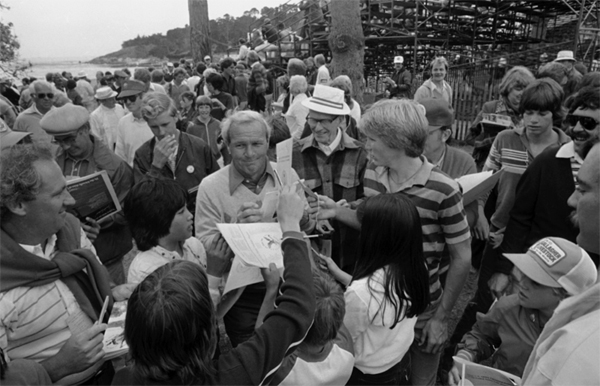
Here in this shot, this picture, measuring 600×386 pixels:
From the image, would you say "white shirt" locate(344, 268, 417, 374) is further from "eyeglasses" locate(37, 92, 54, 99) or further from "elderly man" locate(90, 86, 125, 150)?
"eyeglasses" locate(37, 92, 54, 99)

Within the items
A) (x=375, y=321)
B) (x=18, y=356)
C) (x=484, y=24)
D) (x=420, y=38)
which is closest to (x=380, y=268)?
(x=375, y=321)

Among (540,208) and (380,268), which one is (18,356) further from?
(540,208)

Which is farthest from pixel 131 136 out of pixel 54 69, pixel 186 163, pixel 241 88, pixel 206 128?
pixel 54 69

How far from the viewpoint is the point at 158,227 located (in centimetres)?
225

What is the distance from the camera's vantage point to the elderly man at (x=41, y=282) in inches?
66.2

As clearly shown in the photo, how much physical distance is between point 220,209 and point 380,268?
3.25ft

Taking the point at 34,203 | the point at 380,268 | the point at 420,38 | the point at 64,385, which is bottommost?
the point at 64,385

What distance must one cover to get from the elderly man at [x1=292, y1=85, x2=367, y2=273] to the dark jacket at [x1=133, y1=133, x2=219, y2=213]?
3.34 ft

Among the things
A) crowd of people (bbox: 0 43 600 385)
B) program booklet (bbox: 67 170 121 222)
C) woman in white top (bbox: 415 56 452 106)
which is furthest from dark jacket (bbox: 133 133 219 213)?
woman in white top (bbox: 415 56 452 106)

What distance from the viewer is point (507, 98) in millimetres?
4258

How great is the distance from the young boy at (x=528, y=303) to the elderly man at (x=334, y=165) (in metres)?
1.16

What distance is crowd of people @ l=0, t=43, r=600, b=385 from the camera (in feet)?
4.45

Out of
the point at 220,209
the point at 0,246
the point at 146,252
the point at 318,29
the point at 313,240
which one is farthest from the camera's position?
the point at 318,29

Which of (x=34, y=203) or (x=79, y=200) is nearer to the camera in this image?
(x=34, y=203)
